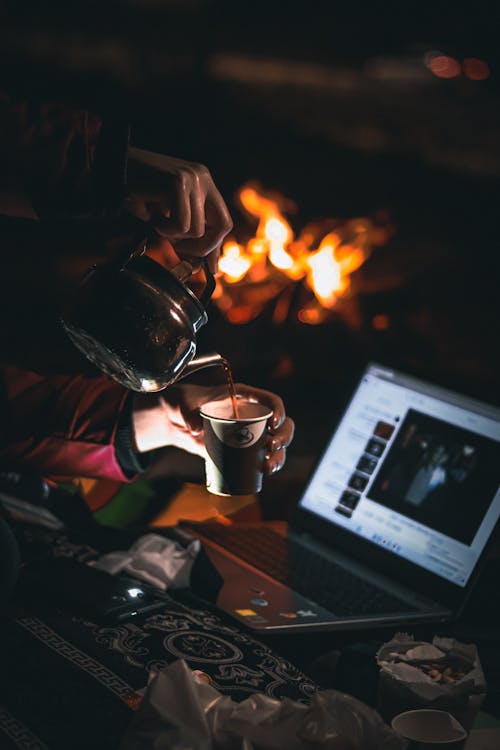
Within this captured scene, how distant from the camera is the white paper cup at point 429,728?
101 centimetres

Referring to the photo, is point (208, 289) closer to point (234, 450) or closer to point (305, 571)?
point (234, 450)

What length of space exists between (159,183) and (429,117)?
13619 millimetres

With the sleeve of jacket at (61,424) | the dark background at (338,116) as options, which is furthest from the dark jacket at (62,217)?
the dark background at (338,116)

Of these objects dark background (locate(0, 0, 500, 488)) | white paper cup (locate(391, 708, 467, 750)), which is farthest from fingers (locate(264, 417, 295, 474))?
dark background (locate(0, 0, 500, 488))

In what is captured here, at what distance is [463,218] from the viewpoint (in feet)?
35.2

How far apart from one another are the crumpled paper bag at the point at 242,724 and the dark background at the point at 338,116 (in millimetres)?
3298

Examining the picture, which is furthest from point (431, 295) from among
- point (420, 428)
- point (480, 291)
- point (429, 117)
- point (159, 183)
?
point (429, 117)

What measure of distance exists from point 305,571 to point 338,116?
12542 mm

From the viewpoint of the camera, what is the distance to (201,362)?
1326 mm

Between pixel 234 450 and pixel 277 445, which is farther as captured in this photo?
pixel 277 445

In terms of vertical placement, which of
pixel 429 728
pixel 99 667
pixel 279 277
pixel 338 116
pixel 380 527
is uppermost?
pixel 338 116

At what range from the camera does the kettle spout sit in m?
1.28

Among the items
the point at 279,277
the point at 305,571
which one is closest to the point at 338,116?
the point at 279,277

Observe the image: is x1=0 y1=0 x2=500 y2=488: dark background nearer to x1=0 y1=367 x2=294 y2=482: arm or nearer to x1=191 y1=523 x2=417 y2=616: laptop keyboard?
x1=191 y1=523 x2=417 y2=616: laptop keyboard
